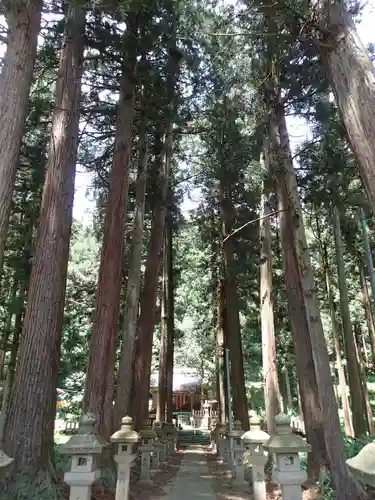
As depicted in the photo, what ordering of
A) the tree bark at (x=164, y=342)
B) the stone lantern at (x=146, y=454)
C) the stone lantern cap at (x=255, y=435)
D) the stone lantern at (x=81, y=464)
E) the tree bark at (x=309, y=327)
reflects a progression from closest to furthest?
the stone lantern at (x=81, y=464), the tree bark at (x=309, y=327), the stone lantern cap at (x=255, y=435), the stone lantern at (x=146, y=454), the tree bark at (x=164, y=342)

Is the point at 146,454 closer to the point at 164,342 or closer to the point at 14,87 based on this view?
the point at 14,87

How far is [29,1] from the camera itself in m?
5.72

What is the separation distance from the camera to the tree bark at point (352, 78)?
13.3 feet

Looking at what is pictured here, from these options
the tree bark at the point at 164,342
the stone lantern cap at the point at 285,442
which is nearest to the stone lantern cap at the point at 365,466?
the stone lantern cap at the point at 285,442

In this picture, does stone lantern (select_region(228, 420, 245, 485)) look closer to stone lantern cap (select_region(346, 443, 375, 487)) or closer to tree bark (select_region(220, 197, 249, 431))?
tree bark (select_region(220, 197, 249, 431))

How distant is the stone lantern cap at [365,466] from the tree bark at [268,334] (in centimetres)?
728

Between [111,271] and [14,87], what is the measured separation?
3.74 m

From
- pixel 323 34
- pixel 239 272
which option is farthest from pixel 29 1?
pixel 239 272

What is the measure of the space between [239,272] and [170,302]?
4.95 m

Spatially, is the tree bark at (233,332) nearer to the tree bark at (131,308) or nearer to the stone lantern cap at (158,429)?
the stone lantern cap at (158,429)

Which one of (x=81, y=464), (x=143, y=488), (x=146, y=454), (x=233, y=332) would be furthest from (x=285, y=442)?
(x=233, y=332)

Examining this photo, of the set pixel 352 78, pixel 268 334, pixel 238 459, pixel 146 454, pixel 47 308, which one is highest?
pixel 352 78

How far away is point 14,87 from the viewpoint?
5.52 meters

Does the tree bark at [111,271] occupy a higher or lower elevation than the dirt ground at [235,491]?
higher
